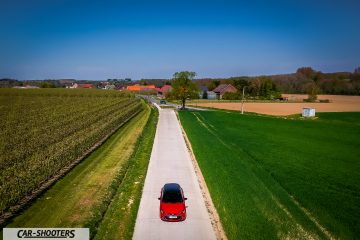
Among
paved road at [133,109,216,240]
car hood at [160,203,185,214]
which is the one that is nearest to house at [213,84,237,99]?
paved road at [133,109,216,240]

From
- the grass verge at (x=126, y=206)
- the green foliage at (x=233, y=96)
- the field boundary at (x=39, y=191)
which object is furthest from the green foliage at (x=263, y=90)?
the field boundary at (x=39, y=191)

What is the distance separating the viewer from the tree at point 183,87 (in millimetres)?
78562

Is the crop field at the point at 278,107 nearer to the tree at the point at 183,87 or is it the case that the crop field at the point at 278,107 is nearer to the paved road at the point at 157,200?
the tree at the point at 183,87

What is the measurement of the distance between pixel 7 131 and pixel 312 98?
119876 mm

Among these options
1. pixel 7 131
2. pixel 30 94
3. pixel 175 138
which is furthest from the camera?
pixel 30 94

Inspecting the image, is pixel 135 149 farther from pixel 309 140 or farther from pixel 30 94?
pixel 30 94

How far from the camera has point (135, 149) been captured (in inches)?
1141

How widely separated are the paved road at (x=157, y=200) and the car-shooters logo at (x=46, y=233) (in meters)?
2.32

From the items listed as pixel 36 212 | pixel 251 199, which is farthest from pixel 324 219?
pixel 36 212

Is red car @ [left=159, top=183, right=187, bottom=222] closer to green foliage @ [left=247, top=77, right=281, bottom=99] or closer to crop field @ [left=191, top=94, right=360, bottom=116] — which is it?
crop field @ [left=191, top=94, right=360, bottom=116]

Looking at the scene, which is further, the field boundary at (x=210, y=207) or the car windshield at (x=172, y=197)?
the car windshield at (x=172, y=197)

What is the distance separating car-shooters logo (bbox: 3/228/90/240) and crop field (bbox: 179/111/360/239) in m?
6.31

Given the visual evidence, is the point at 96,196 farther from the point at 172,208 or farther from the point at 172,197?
the point at 172,208

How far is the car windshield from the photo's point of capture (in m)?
14.7
